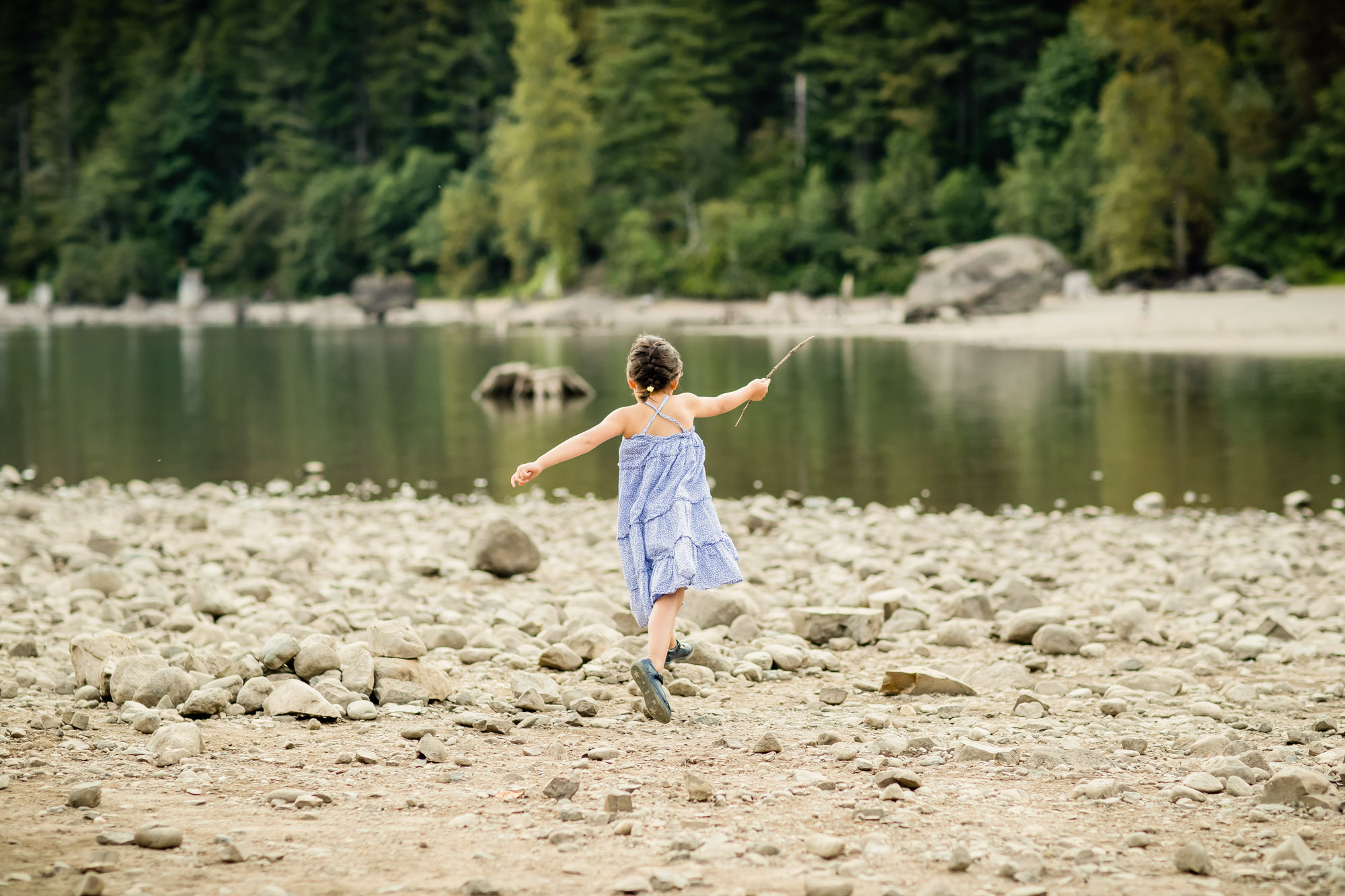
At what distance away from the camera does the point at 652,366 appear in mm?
5465

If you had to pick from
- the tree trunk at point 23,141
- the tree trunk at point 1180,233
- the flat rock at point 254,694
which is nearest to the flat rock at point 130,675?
the flat rock at point 254,694

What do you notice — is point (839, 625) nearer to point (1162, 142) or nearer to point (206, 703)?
point (206, 703)

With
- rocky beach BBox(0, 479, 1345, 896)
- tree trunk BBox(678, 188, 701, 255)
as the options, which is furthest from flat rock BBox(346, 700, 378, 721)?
tree trunk BBox(678, 188, 701, 255)

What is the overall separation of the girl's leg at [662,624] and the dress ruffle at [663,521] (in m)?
0.06

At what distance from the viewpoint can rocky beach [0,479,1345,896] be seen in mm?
3471

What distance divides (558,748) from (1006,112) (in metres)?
62.3

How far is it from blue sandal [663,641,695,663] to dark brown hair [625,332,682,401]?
1296mm

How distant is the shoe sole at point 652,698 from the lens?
16.6 feet

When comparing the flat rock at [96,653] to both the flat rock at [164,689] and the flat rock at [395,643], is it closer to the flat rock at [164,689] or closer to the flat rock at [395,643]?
the flat rock at [164,689]

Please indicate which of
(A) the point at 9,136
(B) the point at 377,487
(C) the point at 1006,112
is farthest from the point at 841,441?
(A) the point at 9,136

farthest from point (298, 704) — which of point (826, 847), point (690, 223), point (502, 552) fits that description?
point (690, 223)

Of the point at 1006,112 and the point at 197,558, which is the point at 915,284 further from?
the point at 197,558

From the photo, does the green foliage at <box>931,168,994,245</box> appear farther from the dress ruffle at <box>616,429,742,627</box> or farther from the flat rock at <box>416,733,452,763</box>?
the flat rock at <box>416,733,452,763</box>

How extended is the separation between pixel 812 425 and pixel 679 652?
52.6ft
